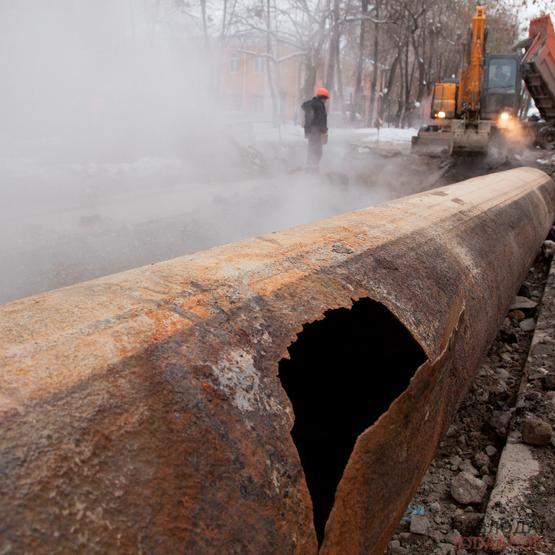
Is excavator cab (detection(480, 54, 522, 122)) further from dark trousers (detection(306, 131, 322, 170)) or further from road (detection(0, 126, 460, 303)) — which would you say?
dark trousers (detection(306, 131, 322, 170))

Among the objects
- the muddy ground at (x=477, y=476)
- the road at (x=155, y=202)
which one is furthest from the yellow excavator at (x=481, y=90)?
the muddy ground at (x=477, y=476)

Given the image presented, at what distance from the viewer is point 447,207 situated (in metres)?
2.44

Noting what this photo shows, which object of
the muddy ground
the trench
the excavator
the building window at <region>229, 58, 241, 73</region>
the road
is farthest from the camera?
the building window at <region>229, 58, 241, 73</region>

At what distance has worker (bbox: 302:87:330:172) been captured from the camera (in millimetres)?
10344

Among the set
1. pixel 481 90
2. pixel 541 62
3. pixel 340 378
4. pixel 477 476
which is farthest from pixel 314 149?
pixel 340 378

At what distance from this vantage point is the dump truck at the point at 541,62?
1212 cm

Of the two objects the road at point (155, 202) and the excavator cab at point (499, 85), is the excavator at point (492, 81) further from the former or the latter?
the road at point (155, 202)

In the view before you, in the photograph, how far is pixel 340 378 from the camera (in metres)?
1.40

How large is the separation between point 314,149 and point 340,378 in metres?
9.71

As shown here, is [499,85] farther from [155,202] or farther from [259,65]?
[259,65]

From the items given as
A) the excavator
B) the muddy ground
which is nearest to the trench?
the muddy ground

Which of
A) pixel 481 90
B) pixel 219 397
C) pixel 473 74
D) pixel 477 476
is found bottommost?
pixel 477 476

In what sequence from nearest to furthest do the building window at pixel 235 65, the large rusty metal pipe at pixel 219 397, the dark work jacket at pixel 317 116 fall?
the large rusty metal pipe at pixel 219 397, the dark work jacket at pixel 317 116, the building window at pixel 235 65

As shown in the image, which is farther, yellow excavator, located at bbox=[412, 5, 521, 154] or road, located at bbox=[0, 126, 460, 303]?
yellow excavator, located at bbox=[412, 5, 521, 154]
